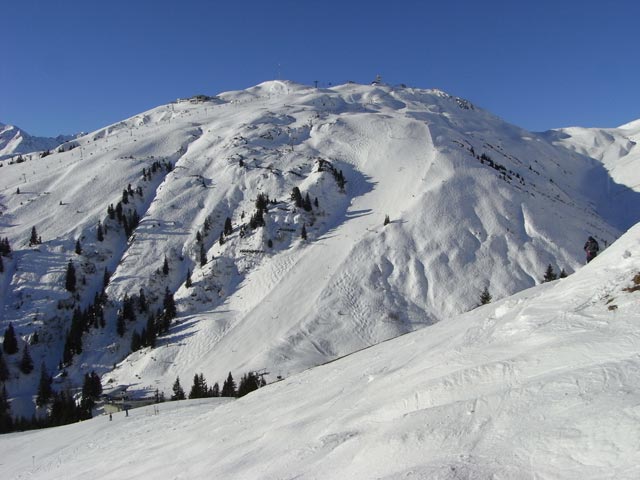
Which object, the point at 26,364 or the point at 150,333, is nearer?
the point at 26,364

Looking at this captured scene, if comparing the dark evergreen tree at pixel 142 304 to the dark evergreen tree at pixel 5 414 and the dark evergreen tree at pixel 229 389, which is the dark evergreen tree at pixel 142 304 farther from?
the dark evergreen tree at pixel 229 389

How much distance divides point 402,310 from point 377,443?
77279 millimetres

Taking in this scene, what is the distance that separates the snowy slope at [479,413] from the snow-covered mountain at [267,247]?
54299mm

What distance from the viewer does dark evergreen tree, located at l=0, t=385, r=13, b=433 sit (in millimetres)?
66938

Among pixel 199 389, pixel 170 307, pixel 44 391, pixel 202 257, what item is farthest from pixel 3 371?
pixel 199 389

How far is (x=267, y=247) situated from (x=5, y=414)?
56318 millimetres

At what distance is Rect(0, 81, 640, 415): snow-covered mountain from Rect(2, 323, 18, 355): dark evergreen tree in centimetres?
155

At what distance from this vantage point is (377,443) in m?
11.5

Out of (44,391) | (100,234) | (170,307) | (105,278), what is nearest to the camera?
(44,391)

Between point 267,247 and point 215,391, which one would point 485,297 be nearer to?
point 215,391

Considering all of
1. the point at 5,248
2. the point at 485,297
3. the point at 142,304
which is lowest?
the point at 485,297

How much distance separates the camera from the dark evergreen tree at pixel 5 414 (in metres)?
66.9

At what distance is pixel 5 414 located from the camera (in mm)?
70500

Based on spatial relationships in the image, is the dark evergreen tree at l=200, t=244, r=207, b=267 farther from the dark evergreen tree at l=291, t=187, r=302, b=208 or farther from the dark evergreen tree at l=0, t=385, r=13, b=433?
the dark evergreen tree at l=0, t=385, r=13, b=433
